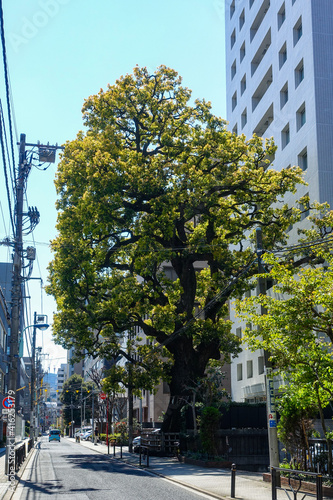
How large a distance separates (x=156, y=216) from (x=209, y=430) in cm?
1096

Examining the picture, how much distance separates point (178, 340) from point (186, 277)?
3.62 m

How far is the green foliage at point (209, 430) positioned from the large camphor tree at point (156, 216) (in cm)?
454

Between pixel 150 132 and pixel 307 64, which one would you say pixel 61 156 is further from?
pixel 307 64

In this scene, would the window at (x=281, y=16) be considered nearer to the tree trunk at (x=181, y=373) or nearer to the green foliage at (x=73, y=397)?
the tree trunk at (x=181, y=373)

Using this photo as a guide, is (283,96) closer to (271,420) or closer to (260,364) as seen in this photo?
(260,364)

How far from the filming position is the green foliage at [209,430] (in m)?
26.5

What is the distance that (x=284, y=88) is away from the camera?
37.4m

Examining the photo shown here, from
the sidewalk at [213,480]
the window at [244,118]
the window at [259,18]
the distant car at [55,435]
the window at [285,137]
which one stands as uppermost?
the window at [259,18]

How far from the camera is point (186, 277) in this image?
3309 centimetres

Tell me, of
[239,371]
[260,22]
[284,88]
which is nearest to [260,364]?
[239,371]

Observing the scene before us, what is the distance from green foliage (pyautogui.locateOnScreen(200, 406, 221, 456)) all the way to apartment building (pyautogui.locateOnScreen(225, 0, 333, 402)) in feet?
39.8

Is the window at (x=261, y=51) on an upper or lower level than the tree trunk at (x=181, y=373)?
upper

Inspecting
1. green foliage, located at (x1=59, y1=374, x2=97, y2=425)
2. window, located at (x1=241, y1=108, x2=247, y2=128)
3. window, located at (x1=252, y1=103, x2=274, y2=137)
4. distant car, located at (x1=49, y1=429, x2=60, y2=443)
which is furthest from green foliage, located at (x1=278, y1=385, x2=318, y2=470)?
green foliage, located at (x1=59, y1=374, x2=97, y2=425)

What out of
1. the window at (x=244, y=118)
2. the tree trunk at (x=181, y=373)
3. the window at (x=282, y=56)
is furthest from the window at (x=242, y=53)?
the tree trunk at (x=181, y=373)
